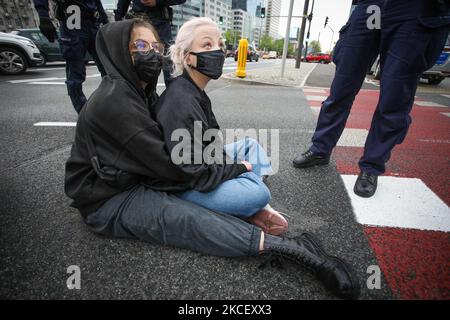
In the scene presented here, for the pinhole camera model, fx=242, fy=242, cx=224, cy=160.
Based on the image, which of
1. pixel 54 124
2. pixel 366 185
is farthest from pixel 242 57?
pixel 366 185

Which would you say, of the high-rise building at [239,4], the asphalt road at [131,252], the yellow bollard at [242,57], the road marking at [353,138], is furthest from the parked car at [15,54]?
the high-rise building at [239,4]

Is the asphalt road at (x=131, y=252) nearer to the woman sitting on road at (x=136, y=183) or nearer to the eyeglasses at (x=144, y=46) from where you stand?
the woman sitting on road at (x=136, y=183)

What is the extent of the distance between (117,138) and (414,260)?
158cm

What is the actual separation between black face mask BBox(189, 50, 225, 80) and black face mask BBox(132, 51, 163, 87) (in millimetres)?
203

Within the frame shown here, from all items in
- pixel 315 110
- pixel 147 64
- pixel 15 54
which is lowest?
pixel 315 110

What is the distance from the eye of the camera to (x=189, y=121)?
1.18 m

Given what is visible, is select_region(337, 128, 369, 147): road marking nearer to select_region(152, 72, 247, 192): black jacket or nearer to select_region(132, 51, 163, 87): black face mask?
select_region(152, 72, 247, 192): black jacket

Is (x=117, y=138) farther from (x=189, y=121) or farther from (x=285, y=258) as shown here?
(x=285, y=258)

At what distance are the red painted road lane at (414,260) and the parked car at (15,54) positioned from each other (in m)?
9.39

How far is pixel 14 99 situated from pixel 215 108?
3708 millimetres

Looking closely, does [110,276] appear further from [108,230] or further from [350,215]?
[350,215]

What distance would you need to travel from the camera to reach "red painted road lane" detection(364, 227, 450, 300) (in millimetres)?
→ 1062

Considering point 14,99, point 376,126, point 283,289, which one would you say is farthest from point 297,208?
point 14,99

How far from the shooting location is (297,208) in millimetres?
1654
